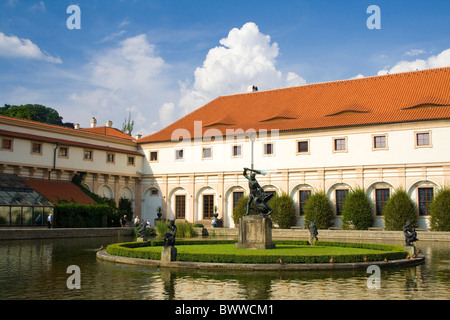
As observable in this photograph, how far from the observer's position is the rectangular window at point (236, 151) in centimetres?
4833

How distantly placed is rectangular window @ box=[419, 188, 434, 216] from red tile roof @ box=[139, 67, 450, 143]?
604cm

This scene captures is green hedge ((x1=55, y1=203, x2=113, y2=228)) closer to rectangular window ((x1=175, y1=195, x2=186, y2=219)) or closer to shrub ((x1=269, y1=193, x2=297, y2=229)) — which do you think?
rectangular window ((x1=175, y1=195, x2=186, y2=219))

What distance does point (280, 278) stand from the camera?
14.3 meters

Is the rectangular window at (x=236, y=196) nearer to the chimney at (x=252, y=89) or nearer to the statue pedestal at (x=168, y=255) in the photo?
the chimney at (x=252, y=89)

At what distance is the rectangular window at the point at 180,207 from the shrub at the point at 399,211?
69.9ft

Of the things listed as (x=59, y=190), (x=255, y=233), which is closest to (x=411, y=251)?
(x=255, y=233)

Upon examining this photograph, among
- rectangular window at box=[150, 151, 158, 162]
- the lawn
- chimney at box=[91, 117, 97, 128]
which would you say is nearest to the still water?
the lawn

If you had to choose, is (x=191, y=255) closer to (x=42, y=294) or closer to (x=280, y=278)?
(x=280, y=278)

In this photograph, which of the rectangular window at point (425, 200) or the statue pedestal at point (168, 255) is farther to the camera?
the rectangular window at point (425, 200)

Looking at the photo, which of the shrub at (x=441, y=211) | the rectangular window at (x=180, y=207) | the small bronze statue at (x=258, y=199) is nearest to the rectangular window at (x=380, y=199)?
the shrub at (x=441, y=211)

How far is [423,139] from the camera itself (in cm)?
4044

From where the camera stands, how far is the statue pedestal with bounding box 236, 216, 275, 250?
20.8 meters

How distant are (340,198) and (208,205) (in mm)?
13951

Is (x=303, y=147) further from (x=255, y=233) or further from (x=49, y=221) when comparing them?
(x=255, y=233)
